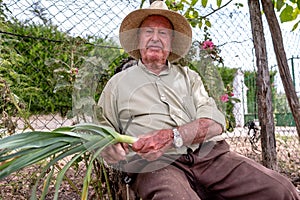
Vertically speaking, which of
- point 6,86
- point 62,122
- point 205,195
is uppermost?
point 6,86

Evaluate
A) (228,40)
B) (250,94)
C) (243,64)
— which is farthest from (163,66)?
(250,94)

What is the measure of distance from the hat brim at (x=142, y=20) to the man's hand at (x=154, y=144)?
1.59 ft

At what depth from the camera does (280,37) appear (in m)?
3.00

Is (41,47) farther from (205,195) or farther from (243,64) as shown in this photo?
(243,64)

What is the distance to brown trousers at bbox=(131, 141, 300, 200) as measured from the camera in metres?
1.82

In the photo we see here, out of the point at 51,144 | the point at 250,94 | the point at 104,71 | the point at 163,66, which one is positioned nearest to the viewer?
the point at 51,144

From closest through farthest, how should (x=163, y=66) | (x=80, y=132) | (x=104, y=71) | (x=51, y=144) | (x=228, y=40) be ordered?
(x=51, y=144)
(x=80, y=132)
(x=104, y=71)
(x=163, y=66)
(x=228, y=40)

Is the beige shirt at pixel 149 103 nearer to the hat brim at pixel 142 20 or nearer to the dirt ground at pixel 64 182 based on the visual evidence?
the hat brim at pixel 142 20

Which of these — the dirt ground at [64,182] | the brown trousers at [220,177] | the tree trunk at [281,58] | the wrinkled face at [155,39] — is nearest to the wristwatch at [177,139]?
the brown trousers at [220,177]

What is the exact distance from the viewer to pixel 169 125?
190cm

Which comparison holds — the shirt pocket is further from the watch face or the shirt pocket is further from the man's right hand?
the man's right hand

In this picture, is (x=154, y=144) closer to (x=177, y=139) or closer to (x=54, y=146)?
(x=177, y=139)

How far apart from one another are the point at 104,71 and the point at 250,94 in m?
4.24

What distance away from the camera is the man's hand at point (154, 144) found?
165 cm
